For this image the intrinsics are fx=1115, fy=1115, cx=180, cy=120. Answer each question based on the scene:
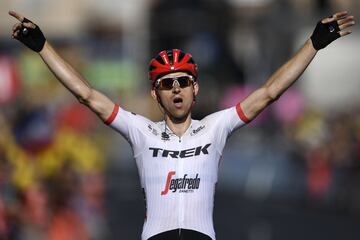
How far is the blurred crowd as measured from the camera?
15.4 m

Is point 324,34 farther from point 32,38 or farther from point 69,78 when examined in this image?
point 32,38

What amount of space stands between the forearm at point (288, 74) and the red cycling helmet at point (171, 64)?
1.87ft

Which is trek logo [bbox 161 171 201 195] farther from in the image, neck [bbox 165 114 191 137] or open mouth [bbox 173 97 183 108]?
open mouth [bbox 173 97 183 108]

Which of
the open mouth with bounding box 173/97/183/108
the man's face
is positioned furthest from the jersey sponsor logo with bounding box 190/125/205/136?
the open mouth with bounding box 173/97/183/108

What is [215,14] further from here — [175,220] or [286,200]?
[175,220]

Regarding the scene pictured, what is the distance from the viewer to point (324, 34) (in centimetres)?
812

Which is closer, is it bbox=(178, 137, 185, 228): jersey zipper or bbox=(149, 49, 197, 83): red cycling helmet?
bbox=(178, 137, 185, 228): jersey zipper

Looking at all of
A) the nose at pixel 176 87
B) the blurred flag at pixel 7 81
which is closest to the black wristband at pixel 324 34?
Result: the nose at pixel 176 87

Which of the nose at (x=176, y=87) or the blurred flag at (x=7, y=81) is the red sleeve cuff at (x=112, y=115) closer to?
the nose at (x=176, y=87)

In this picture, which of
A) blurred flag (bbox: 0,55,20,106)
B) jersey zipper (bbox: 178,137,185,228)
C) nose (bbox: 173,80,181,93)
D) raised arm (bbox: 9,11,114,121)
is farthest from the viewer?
blurred flag (bbox: 0,55,20,106)

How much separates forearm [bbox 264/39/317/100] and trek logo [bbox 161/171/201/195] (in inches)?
33.9

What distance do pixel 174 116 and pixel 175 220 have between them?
2.51 ft

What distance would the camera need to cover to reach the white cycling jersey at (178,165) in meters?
7.83

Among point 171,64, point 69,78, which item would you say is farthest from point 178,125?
point 69,78
